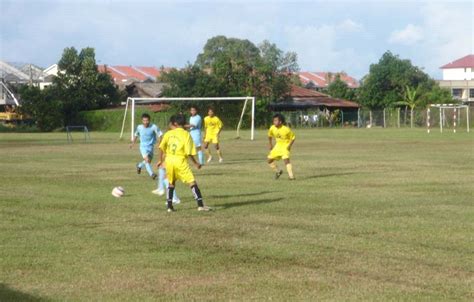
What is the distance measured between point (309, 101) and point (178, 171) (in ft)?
285

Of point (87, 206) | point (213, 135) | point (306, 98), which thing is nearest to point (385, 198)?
point (87, 206)

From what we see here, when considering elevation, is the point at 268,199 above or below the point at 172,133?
below

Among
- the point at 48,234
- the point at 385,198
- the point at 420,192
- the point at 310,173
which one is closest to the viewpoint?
the point at 48,234

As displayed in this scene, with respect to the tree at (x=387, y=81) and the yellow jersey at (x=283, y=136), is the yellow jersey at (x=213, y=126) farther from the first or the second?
the tree at (x=387, y=81)

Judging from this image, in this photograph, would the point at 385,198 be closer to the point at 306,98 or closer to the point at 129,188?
the point at 129,188

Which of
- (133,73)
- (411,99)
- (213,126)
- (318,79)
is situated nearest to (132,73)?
(133,73)

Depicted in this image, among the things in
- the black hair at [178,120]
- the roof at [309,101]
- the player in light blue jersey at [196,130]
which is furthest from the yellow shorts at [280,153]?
the roof at [309,101]

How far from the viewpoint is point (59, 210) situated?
655 inches

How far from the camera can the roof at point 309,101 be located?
3824 inches

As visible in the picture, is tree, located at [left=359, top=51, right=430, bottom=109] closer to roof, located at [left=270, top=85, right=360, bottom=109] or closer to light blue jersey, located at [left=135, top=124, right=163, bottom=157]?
roof, located at [left=270, top=85, right=360, bottom=109]

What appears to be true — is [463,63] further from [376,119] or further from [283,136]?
[283,136]

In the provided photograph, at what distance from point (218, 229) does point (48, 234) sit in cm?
257

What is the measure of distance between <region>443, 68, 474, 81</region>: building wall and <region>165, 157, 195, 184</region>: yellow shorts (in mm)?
145092

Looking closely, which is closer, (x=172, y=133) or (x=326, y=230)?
(x=326, y=230)
